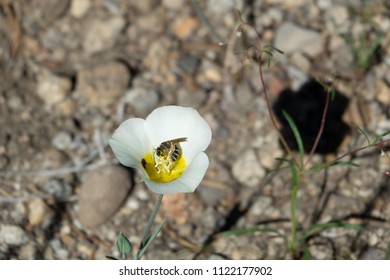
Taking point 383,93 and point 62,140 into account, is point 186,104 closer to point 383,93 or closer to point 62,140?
point 62,140

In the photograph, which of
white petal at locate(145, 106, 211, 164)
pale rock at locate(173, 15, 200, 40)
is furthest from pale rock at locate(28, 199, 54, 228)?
pale rock at locate(173, 15, 200, 40)

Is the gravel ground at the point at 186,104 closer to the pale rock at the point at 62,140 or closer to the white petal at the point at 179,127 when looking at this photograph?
the pale rock at the point at 62,140

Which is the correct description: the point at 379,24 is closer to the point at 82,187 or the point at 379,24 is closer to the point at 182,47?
the point at 182,47

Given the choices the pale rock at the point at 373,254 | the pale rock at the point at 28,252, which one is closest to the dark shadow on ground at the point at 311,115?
the pale rock at the point at 373,254

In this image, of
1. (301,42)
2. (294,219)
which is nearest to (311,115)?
(301,42)
